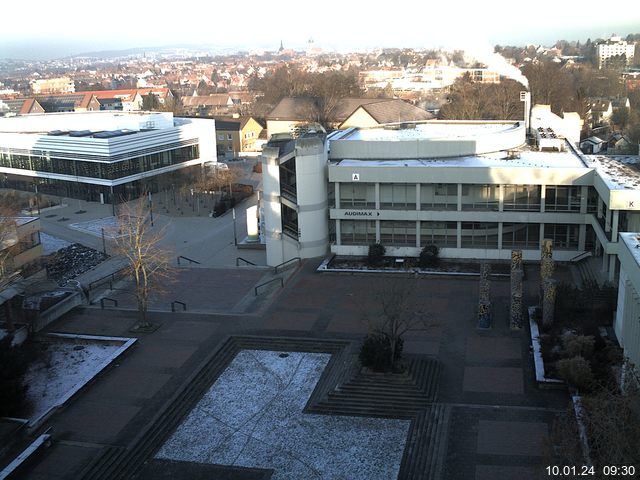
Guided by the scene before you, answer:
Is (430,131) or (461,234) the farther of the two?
(430,131)

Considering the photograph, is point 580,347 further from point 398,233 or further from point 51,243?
point 51,243

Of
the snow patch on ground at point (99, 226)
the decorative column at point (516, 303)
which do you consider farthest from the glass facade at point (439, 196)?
the snow patch on ground at point (99, 226)

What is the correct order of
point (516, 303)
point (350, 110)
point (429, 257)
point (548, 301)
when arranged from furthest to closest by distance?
point (350, 110), point (429, 257), point (516, 303), point (548, 301)

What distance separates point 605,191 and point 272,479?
18.9 m

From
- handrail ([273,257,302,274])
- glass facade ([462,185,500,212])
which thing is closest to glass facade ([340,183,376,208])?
handrail ([273,257,302,274])

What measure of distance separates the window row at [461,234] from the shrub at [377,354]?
41.9ft

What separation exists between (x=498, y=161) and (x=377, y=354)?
16.7 m

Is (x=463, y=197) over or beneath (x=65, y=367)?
over

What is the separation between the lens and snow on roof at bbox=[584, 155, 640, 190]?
29469 mm

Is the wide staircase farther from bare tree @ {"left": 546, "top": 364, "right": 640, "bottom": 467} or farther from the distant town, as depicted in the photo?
bare tree @ {"left": 546, "top": 364, "right": 640, "bottom": 467}

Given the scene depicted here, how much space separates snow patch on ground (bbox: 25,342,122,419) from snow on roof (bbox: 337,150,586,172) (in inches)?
596

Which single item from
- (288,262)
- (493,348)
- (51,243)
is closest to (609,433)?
(493,348)

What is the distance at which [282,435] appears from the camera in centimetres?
1961

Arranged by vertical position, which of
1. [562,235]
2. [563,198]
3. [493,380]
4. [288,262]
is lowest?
[493,380]
